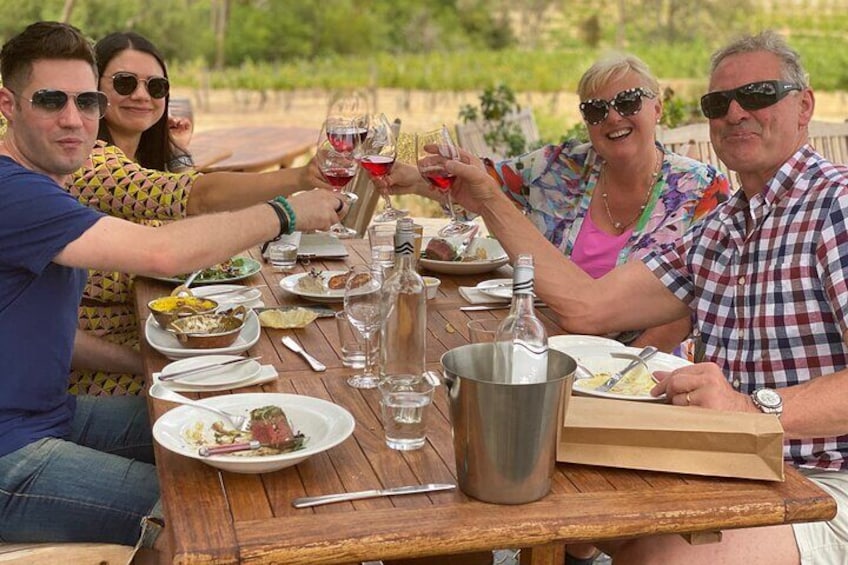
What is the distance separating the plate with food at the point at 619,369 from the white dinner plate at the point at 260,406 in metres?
0.46

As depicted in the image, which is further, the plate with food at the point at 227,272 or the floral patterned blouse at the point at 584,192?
the floral patterned blouse at the point at 584,192

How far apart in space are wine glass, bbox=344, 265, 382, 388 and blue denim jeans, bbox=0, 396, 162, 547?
45 centimetres

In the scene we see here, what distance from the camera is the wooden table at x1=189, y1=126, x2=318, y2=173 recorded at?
622 centimetres

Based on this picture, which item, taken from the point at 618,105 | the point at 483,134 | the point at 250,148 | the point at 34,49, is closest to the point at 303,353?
the point at 34,49

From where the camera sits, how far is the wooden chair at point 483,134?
5191 millimetres

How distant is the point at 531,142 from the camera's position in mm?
5844

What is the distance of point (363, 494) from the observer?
1.59 m

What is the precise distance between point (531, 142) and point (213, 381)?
13.2 ft

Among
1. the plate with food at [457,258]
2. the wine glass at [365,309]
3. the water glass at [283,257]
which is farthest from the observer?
the water glass at [283,257]

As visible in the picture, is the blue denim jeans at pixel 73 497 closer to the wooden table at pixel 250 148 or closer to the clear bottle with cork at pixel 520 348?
the clear bottle with cork at pixel 520 348

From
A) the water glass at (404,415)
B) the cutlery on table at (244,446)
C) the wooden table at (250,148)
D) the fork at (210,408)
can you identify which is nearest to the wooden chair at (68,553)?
the fork at (210,408)

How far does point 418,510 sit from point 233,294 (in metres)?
1.31

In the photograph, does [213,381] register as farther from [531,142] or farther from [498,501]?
[531,142]

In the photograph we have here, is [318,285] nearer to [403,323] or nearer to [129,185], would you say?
[129,185]
